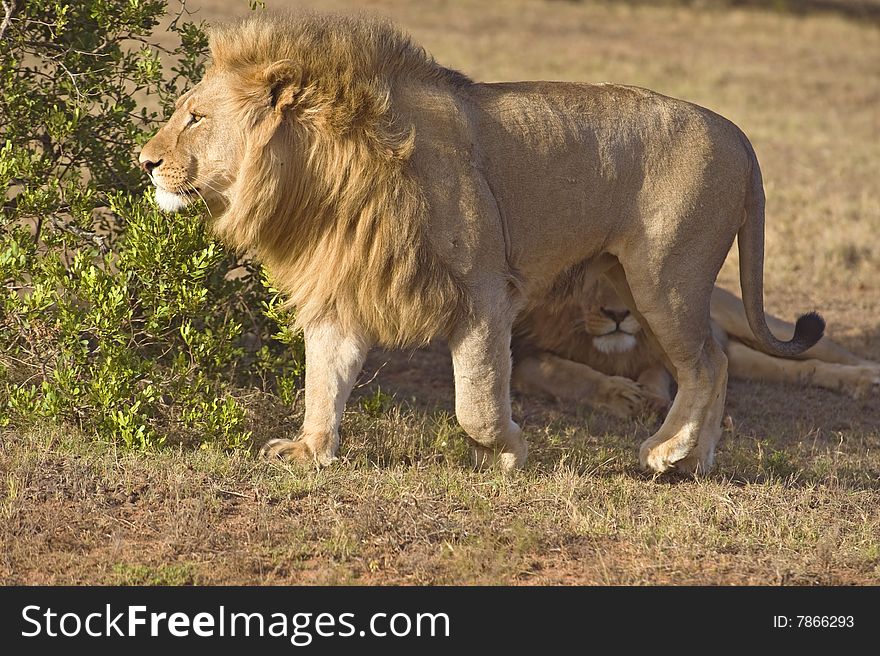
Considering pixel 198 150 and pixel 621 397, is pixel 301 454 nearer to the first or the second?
pixel 198 150

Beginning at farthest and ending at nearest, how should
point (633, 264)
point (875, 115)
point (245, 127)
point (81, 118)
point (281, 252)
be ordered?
point (875, 115)
point (81, 118)
point (633, 264)
point (281, 252)
point (245, 127)

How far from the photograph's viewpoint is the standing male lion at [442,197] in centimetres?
423

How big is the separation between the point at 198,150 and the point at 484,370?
1.27m

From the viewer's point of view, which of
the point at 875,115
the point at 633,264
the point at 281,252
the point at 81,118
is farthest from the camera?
the point at 875,115

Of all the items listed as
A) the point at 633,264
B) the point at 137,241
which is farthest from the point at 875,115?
the point at 137,241

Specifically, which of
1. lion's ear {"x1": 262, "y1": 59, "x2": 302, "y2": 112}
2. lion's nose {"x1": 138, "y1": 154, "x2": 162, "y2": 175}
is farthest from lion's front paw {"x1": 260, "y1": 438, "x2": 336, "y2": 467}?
lion's ear {"x1": 262, "y1": 59, "x2": 302, "y2": 112}

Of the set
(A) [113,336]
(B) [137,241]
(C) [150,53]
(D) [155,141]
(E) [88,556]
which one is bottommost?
(E) [88,556]

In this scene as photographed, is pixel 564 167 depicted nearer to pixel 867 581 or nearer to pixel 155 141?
pixel 155 141

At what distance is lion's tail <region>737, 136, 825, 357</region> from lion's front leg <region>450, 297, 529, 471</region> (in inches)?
48.7

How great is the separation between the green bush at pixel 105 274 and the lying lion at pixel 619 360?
1.76 metres

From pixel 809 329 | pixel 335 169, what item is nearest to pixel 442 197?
pixel 335 169

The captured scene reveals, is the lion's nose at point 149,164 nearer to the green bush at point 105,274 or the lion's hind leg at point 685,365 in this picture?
the green bush at point 105,274

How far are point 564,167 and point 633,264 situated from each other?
0.48m

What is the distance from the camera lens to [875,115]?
50.1 feet
